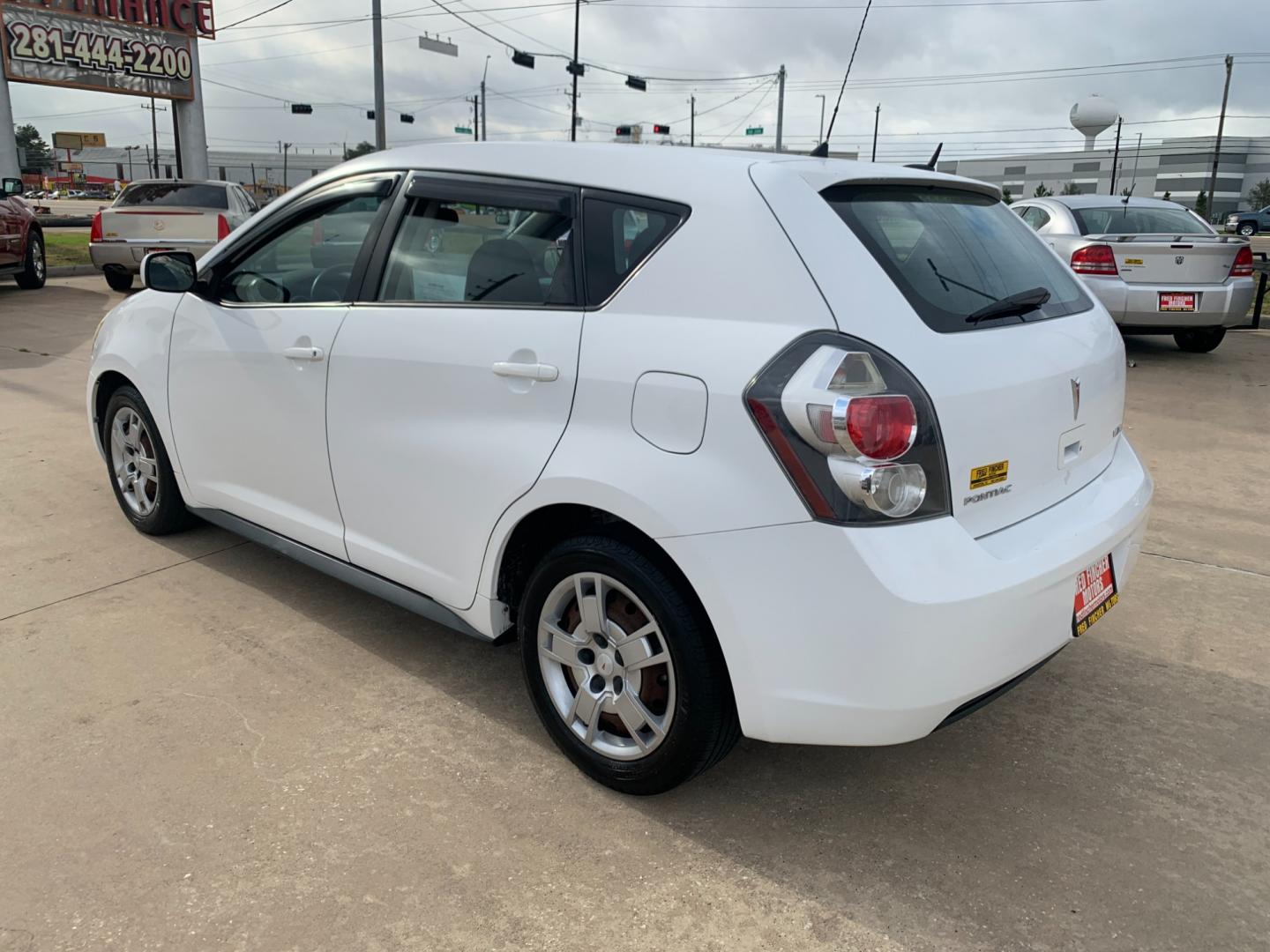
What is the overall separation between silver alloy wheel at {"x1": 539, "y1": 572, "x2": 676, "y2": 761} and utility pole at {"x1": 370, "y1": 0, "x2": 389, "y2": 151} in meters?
20.6

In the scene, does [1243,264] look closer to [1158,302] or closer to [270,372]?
[1158,302]

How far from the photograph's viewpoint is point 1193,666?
3475 millimetres

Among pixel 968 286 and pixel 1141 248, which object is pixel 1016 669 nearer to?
pixel 968 286

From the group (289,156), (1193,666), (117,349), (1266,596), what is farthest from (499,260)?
(289,156)

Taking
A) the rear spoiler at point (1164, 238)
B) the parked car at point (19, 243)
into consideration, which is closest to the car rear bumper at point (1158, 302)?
the rear spoiler at point (1164, 238)

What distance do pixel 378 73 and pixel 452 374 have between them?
2162 cm

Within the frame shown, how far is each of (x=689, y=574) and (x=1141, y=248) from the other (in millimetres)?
8321

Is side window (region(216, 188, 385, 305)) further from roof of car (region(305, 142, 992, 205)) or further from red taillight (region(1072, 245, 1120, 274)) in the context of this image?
red taillight (region(1072, 245, 1120, 274))

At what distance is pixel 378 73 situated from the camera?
2192cm

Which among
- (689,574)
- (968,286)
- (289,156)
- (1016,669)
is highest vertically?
(289,156)

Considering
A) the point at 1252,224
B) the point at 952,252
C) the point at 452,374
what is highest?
the point at 1252,224

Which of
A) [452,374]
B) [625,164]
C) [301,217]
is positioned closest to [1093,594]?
[625,164]

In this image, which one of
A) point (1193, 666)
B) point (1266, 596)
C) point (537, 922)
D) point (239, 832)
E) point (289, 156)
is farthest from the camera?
point (289, 156)

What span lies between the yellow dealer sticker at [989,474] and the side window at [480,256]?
1.11 meters
